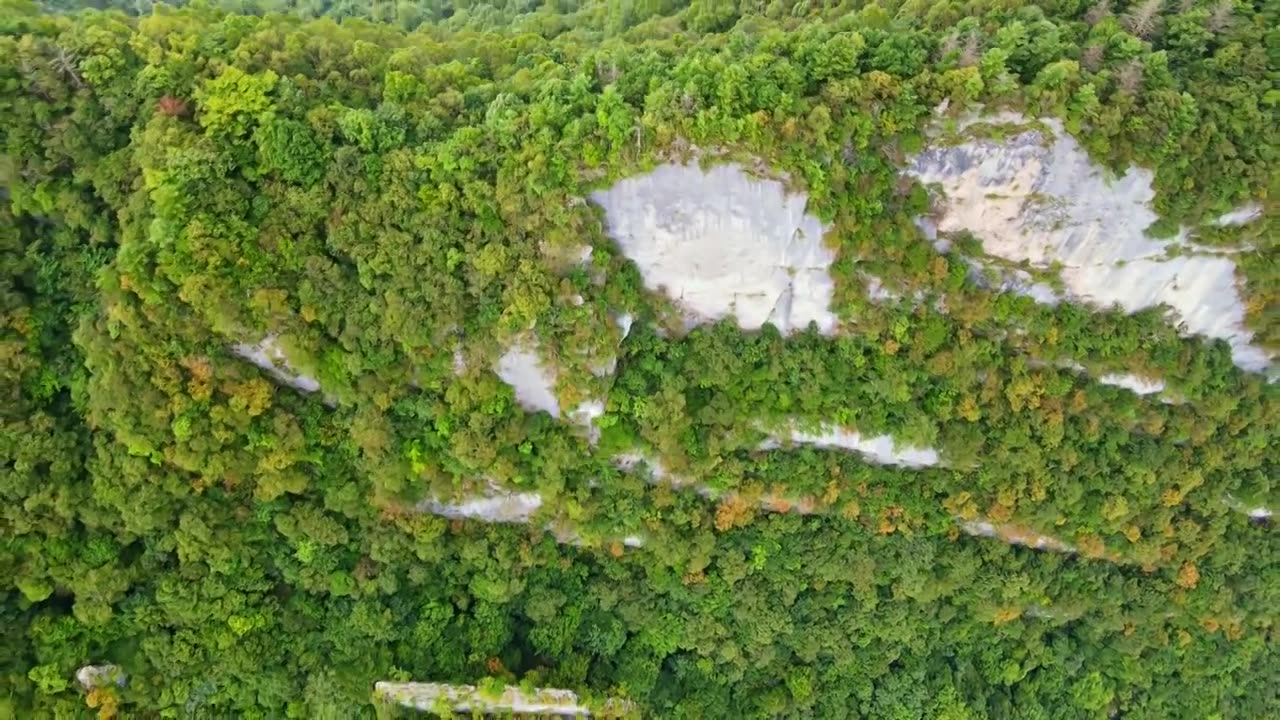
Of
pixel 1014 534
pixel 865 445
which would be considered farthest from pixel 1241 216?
pixel 1014 534

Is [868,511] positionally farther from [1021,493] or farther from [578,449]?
[578,449]

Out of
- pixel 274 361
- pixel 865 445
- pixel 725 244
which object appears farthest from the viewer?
pixel 865 445

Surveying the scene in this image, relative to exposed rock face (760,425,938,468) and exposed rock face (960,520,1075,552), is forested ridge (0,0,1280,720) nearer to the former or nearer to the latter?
exposed rock face (960,520,1075,552)

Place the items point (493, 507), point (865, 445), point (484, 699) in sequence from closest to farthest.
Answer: point (484, 699) < point (493, 507) < point (865, 445)

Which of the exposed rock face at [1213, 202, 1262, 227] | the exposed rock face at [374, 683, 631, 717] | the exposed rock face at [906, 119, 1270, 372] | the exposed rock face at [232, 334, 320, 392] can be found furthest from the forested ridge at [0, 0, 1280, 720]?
the exposed rock face at [374, 683, 631, 717]

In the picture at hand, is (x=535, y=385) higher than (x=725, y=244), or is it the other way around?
(x=725, y=244)

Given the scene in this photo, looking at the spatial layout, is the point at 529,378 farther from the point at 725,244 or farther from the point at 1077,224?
the point at 1077,224
